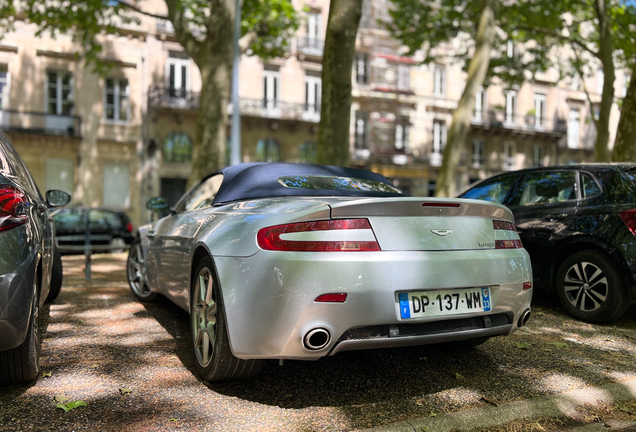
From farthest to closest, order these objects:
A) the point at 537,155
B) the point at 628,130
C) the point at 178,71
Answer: the point at 537,155 → the point at 178,71 → the point at 628,130

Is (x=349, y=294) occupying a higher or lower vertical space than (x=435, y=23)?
lower

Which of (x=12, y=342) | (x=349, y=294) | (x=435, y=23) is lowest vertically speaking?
(x=12, y=342)

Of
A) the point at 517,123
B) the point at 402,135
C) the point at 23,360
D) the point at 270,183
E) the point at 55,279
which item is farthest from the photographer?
the point at 517,123

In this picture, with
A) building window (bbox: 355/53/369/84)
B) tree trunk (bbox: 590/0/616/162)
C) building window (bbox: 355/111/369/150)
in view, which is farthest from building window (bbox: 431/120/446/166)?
tree trunk (bbox: 590/0/616/162)

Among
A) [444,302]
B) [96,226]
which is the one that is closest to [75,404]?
[444,302]

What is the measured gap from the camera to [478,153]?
35812 mm

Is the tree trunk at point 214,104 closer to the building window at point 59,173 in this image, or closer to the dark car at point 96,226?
the dark car at point 96,226

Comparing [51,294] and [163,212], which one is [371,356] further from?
[51,294]

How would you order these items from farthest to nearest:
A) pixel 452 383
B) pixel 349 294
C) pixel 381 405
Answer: pixel 452 383 → pixel 381 405 → pixel 349 294

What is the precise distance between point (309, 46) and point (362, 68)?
153 inches

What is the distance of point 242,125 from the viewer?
28734 mm

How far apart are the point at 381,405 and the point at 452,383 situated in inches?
24.0

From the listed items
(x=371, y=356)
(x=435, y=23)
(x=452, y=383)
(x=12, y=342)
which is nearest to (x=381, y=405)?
(x=452, y=383)

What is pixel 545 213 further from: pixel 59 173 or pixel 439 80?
pixel 439 80
